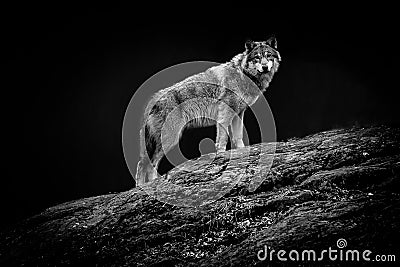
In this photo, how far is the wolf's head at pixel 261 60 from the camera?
6625 millimetres

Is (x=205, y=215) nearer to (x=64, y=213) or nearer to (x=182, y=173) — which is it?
(x=182, y=173)

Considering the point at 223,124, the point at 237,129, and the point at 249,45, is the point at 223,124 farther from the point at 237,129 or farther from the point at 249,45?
the point at 249,45

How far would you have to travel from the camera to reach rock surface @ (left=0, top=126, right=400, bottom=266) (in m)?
3.31

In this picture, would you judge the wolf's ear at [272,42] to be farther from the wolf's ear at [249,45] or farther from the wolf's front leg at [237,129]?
the wolf's front leg at [237,129]

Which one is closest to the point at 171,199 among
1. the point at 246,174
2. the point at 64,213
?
the point at 246,174

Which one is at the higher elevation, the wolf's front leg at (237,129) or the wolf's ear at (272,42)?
the wolf's ear at (272,42)

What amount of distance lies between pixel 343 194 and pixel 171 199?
6.89 feet

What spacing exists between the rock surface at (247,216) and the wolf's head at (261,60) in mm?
1709

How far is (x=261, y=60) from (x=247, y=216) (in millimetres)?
3440

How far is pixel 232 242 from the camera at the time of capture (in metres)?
3.72

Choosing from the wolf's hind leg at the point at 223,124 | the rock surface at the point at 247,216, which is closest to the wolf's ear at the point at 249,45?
the wolf's hind leg at the point at 223,124

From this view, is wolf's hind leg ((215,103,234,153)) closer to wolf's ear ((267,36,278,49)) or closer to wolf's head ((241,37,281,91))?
wolf's head ((241,37,281,91))

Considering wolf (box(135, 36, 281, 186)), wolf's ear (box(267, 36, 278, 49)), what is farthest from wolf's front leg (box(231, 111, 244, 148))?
wolf's ear (box(267, 36, 278, 49))

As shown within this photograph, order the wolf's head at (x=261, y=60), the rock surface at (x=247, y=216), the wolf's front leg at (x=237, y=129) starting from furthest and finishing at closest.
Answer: the wolf's front leg at (x=237, y=129) < the wolf's head at (x=261, y=60) < the rock surface at (x=247, y=216)
